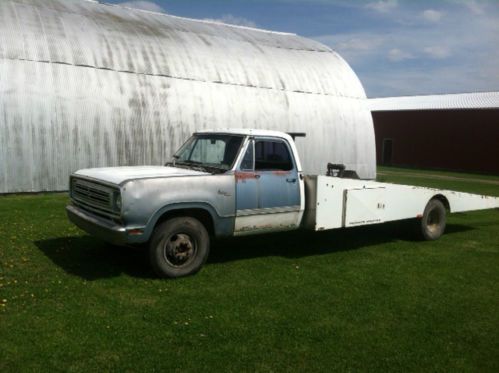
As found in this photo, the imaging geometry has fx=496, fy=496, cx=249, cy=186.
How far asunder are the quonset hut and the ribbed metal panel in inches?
502

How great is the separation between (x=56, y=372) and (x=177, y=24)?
16211mm

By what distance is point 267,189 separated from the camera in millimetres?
7344

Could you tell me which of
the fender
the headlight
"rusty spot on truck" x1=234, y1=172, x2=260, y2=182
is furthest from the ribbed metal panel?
the headlight

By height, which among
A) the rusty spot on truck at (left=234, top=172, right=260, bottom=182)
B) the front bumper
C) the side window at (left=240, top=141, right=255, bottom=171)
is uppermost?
the side window at (left=240, top=141, right=255, bottom=171)

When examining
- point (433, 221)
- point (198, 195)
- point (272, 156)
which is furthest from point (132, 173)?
point (433, 221)

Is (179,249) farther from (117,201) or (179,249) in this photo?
(117,201)

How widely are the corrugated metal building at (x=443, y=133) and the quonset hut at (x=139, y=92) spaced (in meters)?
Result: 14.7

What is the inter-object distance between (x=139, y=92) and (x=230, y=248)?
7.87 meters

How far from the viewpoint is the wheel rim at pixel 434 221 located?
9.80m

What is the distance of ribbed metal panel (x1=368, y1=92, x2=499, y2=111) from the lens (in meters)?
32.7

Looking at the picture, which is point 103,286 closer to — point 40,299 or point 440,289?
point 40,299

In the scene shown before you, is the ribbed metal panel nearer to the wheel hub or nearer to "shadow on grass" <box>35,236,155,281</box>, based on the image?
"shadow on grass" <box>35,236,155,281</box>

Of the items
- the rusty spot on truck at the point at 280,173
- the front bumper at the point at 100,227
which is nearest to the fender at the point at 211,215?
the front bumper at the point at 100,227

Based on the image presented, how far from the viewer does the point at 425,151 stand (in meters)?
34.0
